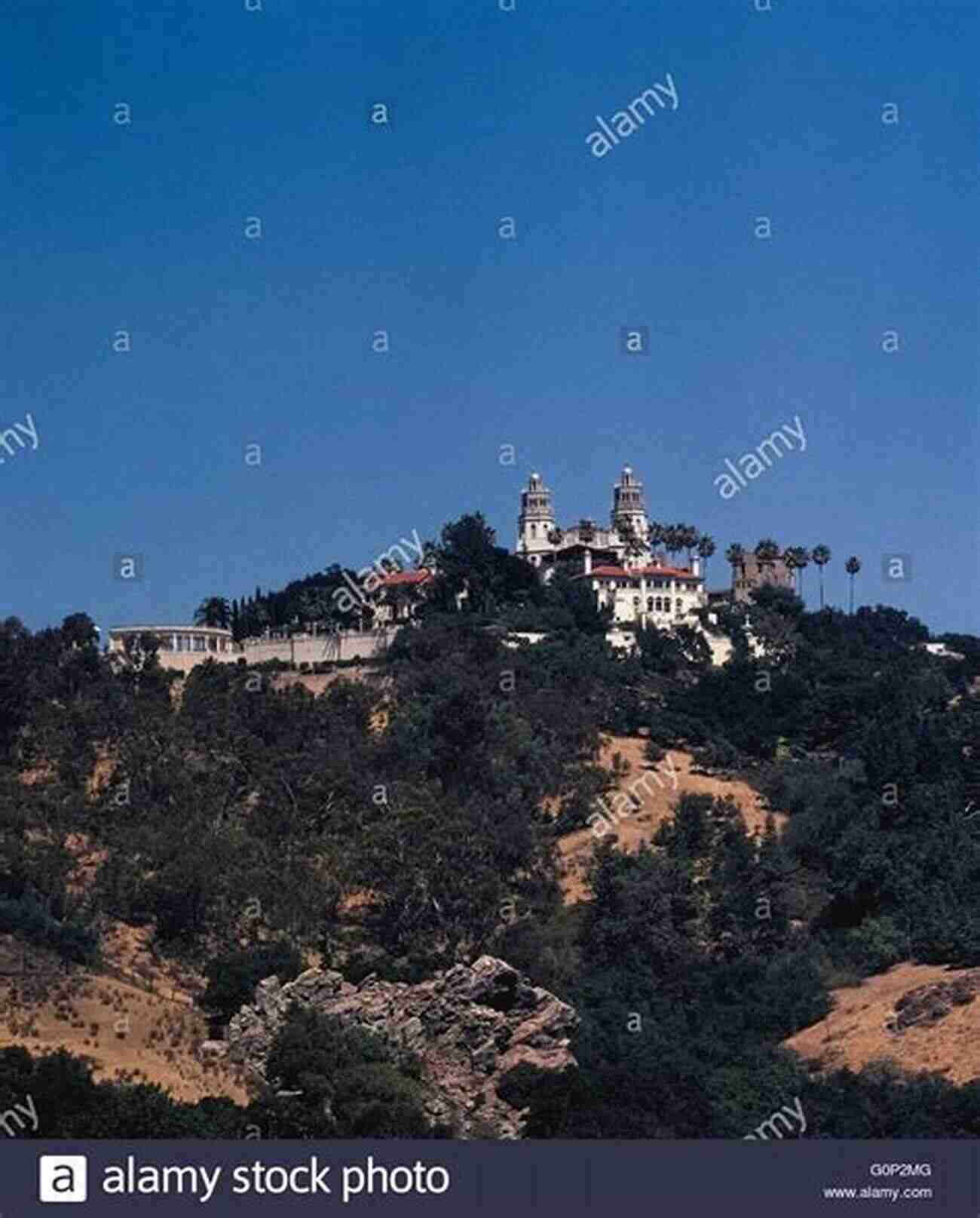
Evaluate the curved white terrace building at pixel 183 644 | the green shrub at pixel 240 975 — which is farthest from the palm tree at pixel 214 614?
the green shrub at pixel 240 975

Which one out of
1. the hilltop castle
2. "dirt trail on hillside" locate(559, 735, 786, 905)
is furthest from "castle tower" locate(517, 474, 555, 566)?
"dirt trail on hillside" locate(559, 735, 786, 905)

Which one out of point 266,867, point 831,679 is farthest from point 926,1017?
point 831,679

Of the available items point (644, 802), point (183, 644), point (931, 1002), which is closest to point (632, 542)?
point (183, 644)

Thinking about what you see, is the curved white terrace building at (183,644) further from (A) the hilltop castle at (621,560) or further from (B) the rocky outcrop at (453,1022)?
(B) the rocky outcrop at (453,1022)

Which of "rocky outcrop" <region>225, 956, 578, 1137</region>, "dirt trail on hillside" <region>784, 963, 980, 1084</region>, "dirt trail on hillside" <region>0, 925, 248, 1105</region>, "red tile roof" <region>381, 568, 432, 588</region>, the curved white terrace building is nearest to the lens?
"dirt trail on hillside" <region>0, 925, 248, 1105</region>

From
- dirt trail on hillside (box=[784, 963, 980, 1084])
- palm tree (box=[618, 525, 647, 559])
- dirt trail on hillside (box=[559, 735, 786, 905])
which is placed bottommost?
dirt trail on hillside (box=[784, 963, 980, 1084])

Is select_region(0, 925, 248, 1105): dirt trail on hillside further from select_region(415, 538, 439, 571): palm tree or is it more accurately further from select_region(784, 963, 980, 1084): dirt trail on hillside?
select_region(415, 538, 439, 571): palm tree

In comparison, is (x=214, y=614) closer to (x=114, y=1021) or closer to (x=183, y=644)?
(x=183, y=644)
